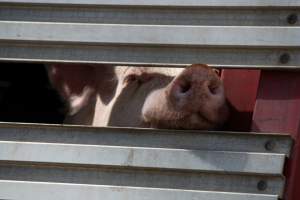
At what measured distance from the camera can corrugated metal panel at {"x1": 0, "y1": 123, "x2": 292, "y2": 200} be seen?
2.21 meters

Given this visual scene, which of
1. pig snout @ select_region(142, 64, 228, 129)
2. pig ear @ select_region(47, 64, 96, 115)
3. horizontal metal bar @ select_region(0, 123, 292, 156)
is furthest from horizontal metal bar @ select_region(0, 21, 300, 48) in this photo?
pig ear @ select_region(47, 64, 96, 115)

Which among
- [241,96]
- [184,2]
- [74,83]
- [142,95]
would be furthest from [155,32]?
[74,83]

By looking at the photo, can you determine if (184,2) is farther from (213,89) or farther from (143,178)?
(143,178)

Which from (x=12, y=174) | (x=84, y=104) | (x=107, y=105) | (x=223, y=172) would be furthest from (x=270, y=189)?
(x=84, y=104)

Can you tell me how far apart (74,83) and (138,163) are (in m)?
0.89

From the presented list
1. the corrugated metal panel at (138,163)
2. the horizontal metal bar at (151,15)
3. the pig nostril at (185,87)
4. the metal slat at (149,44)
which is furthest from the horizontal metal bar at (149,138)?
the horizontal metal bar at (151,15)

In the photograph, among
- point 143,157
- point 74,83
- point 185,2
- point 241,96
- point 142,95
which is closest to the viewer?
point 143,157

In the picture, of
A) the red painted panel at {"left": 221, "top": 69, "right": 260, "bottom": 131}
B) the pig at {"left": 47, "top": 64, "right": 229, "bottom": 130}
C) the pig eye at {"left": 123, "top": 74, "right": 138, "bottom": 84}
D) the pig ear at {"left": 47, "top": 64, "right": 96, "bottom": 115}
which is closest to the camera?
the pig at {"left": 47, "top": 64, "right": 229, "bottom": 130}

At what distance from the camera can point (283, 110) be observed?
2289 mm

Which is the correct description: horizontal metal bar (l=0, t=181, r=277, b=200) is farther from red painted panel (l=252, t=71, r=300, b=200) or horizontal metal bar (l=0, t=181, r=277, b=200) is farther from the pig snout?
the pig snout

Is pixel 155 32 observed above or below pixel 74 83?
below

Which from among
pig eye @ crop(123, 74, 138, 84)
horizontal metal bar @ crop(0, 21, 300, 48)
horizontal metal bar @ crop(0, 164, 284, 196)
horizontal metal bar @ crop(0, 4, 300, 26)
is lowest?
horizontal metal bar @ crop(0, 164, 284, 196)

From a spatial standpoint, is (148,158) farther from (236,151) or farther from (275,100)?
(275,100)

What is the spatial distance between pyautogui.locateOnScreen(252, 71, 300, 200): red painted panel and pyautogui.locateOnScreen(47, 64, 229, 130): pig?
12cm
